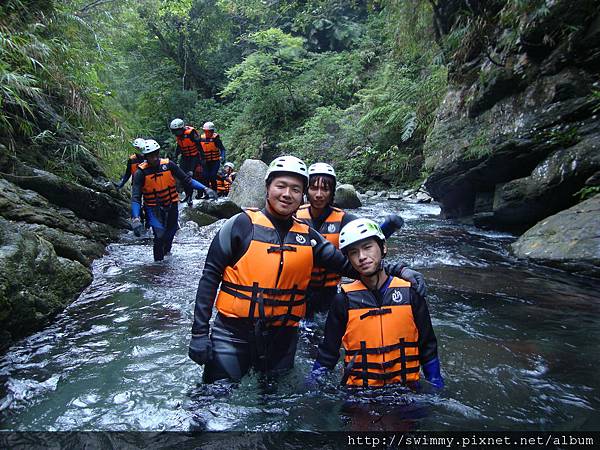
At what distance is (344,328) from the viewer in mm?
3188

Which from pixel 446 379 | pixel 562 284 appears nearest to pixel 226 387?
pixel 446 379

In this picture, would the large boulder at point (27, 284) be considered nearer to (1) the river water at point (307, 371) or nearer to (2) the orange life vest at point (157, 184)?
(1) the river water at point (307, 371)

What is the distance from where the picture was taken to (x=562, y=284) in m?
5.97

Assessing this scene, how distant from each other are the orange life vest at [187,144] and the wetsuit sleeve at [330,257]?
32.6ft

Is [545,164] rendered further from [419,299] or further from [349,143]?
[349,143]

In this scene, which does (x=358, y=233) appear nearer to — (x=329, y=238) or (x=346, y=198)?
(x=329, y=238)

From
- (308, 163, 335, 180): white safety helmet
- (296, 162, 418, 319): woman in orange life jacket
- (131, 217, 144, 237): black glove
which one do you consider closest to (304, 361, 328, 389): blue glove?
(296, 162, 418, 319): woman in orange life jacket

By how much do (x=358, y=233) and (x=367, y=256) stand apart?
0.18 meters

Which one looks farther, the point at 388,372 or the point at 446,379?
the point at 446,379

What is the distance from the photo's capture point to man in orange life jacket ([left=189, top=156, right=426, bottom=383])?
3.03m

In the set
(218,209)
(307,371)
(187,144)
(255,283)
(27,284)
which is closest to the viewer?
(255,283)

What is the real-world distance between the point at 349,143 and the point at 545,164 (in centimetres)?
1282

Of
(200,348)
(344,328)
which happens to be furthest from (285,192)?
(200,348)

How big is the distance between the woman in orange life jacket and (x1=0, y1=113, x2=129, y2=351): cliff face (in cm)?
279
